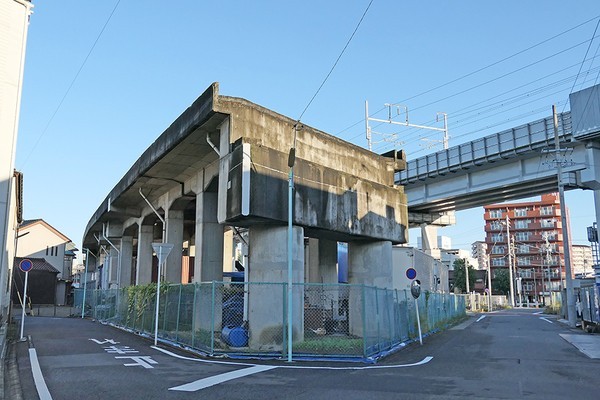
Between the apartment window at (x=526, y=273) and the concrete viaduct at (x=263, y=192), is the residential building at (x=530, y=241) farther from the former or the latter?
the concrete viaduct at (x=263, y=192)

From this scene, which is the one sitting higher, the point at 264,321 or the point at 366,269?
the point at 366,269

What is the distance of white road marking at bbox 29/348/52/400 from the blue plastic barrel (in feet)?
16.1

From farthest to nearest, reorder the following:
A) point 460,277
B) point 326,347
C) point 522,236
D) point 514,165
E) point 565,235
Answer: point 522,236
point 460,277
point 514,165
point 565,235
point 326,347

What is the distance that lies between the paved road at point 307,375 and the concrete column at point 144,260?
45.9ft

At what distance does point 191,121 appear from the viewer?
1633 centimetres

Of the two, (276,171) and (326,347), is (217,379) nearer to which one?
(326,347)

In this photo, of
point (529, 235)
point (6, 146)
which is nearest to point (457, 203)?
point (6, 146)

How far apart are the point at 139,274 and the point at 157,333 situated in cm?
1344

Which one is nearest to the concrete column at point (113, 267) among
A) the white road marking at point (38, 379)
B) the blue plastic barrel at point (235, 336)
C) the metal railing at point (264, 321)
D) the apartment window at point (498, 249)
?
the metal railing at point (264, 321)

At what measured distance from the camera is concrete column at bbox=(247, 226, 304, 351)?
14766mm

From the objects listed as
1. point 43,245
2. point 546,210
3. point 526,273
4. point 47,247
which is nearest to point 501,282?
point 526,273

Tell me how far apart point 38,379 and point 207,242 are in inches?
426

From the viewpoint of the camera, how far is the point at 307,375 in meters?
10.5

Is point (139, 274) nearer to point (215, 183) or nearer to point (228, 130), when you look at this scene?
point (215, 183)
